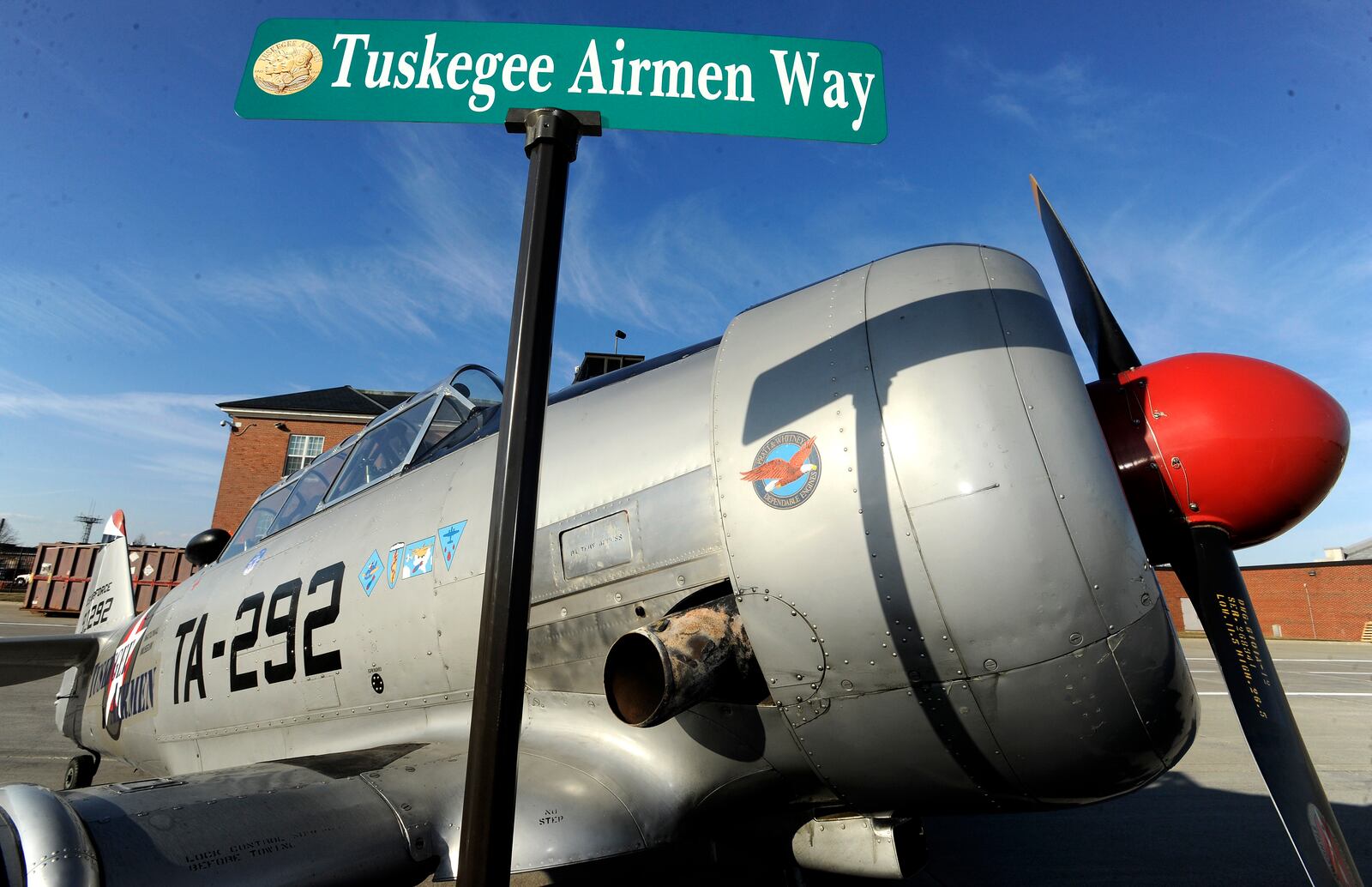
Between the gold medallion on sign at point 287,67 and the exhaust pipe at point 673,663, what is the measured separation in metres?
1.69

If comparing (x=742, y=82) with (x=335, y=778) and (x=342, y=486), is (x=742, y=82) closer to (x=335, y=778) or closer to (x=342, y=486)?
(x=335, y=778)

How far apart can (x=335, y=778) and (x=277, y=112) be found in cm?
219

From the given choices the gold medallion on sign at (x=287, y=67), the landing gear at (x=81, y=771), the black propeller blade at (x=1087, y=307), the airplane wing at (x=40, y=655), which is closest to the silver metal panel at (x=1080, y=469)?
the black propeller blade at (x=1087, y=307)

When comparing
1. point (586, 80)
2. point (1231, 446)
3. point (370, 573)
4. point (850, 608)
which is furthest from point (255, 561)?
point (1231, 446)

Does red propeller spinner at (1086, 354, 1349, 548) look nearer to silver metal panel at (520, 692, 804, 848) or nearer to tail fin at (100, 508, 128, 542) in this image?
silver metal panel at (520, 692, 804, 848)

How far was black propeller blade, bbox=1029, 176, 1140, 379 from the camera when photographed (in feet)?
9.59

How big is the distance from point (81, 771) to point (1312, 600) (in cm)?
4448

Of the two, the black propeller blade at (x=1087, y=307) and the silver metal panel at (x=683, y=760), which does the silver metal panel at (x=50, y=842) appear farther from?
the black propeller blade at (x=1087, y=307)

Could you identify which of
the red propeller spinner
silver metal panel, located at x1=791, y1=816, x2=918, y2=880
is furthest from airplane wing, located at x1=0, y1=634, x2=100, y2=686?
the red propeller spinner

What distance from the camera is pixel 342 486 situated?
15.4 feet

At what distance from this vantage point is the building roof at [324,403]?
32.2m

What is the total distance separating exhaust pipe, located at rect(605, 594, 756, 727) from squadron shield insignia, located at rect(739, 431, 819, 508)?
43 cm

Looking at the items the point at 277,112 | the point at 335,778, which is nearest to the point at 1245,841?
the point at 335,778

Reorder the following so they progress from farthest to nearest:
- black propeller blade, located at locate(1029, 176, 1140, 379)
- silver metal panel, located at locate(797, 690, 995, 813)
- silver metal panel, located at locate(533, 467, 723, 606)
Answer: black propeller blade, located at locate(1029, 176, 1140, 379) < silver metal panel, located at locate(533, 467, 723, 606) < silver metal panel, located at locate(797, 690, 995, 813)
